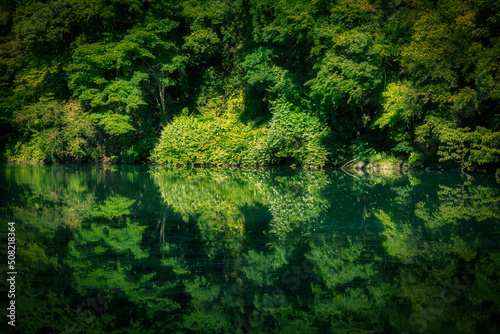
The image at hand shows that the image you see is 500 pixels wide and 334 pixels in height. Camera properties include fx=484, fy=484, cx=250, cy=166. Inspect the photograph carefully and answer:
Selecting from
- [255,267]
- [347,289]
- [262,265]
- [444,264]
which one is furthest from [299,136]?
[347,289]

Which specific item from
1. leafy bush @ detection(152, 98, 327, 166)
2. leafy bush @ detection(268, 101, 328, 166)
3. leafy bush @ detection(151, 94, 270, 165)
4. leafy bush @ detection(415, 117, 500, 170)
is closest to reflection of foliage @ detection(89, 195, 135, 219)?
leafy bush @ detection(268, 101, 328, 166)

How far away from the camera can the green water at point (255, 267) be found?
4.07 meters

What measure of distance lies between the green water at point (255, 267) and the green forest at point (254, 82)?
1036 centimetres

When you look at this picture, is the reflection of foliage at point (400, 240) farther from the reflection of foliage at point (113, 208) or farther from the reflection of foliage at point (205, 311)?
the reflection of foliage at point (113, 208)

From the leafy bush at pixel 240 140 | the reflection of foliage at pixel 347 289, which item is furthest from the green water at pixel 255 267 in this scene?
the leafy bush at pixel 240 140

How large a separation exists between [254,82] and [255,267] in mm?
20789

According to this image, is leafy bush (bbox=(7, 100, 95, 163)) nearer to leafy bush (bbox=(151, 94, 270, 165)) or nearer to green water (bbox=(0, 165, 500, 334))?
leafy bush (bbox=(151, 94, 270, 165))

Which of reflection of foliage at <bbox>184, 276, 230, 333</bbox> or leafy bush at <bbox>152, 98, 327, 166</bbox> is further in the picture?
leafy bush at <bbox>152, 98, 327, 166</bbox>

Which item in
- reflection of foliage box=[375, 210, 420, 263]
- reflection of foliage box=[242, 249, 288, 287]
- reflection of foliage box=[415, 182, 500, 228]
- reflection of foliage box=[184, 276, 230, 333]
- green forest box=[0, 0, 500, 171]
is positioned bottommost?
reflection of foliage box=[415, 182, 500, 228]

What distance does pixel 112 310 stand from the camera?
4.23 m

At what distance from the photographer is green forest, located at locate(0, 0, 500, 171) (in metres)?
19.6

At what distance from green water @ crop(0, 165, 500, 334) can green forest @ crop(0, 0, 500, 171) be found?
10.4 m

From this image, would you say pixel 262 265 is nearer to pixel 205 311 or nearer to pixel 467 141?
pixel 205 311

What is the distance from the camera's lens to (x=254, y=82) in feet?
83.9
